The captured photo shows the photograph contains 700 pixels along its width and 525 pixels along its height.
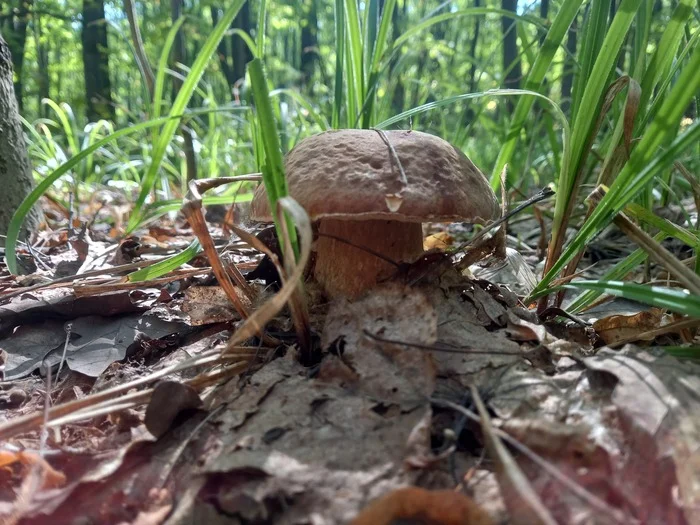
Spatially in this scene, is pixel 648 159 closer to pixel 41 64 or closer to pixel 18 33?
pixel 18 33

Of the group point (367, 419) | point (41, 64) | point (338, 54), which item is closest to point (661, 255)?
point (367, 419)

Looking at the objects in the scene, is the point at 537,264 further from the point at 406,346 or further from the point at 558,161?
the point at 406,346

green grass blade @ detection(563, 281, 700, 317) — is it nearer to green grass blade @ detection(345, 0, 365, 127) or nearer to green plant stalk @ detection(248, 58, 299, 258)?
green plant stalk @ detection(248, 58, 299, 258)

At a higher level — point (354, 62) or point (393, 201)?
point (354, 62)

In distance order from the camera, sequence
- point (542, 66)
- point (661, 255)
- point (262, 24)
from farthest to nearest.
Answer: point (262, 24)
point (542, 66)
point (661, 255)

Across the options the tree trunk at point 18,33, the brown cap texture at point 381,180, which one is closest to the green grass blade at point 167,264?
the brown cap texture at point 381,180

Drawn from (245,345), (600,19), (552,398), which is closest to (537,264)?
(600,19)
